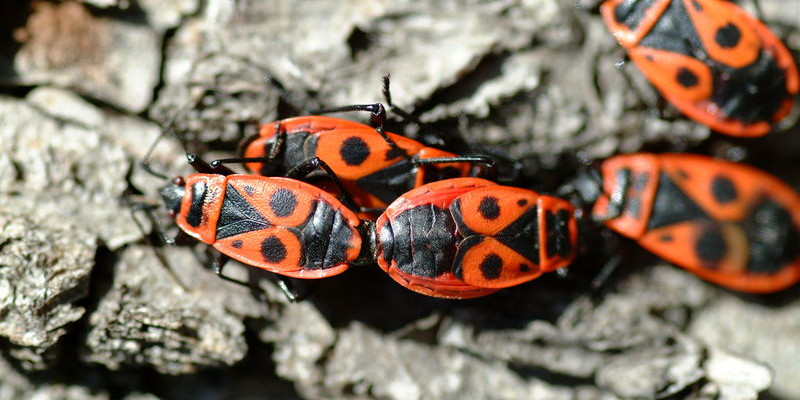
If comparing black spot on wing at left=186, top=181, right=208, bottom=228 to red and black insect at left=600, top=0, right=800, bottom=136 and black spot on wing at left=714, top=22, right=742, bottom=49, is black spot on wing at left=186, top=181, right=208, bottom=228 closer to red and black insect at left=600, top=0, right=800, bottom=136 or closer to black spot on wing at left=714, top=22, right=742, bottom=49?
red and black insect at left=600, top=0, right=800, bottom=136

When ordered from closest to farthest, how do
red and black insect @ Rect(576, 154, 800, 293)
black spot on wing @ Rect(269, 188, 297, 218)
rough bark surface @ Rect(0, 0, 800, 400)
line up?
rough bark surface @ Rect(0, 0, 800, 400)
black spot on wing @ Rect(269, 188, 297, 218)
red and black insect @ Rect(576, 154, 800, 293)

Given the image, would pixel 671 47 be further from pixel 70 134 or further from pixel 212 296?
pixel 70 134

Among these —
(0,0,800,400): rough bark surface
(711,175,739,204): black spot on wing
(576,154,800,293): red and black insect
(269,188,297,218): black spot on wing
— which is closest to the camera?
(0,0,800,400): rough bark surface

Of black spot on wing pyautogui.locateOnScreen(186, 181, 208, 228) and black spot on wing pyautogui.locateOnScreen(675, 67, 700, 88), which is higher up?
black spot on wing pyautogui.locateOnScreen(675, 67, 700, 88)

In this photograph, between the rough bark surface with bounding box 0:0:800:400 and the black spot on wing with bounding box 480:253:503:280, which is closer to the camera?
the rough bark surface with bounding box 0:0:800:400

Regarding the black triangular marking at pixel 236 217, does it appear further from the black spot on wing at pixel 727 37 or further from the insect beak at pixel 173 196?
the black spot on wing at pixel 727 37

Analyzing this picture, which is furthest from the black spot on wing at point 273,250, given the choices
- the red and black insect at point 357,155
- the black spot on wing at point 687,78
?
the black spot on wing at point 687,78

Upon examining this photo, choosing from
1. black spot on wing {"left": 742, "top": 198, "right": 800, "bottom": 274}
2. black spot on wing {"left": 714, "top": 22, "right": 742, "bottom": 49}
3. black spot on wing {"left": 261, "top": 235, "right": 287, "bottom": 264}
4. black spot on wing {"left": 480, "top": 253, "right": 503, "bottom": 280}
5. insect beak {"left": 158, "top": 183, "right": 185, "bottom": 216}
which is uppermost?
black spot on wing {"left": 714, "top": 22, "right": 742, "bottom": 49}

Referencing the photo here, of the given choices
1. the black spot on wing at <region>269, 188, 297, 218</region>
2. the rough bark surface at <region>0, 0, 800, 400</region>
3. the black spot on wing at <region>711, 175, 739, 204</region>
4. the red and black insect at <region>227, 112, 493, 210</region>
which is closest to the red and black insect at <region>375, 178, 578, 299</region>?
the red and black insect at <region>227, 112, 493, 210</region>
